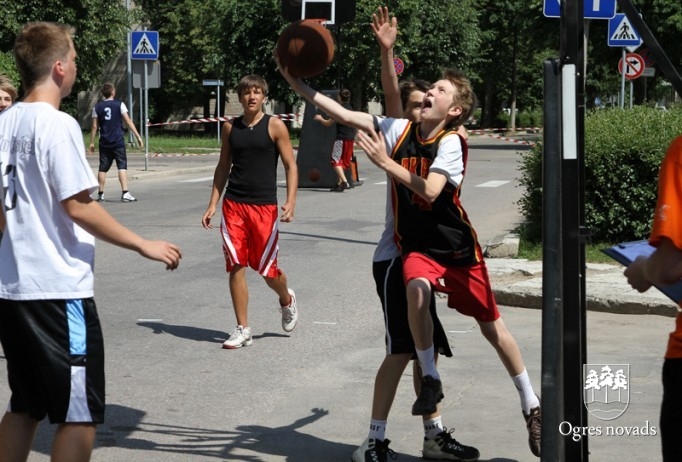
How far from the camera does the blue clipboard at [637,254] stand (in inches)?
139

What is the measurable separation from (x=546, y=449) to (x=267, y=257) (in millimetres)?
4658

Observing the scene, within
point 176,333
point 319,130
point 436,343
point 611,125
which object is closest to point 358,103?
point 319,130

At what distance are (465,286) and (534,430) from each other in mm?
749

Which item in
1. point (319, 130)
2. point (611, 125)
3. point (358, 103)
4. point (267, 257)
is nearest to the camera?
point (267, 257)

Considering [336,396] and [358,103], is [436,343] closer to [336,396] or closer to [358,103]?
[336,396]

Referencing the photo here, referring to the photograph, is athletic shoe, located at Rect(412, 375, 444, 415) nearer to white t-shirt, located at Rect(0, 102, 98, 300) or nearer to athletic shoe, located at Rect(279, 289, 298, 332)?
white t-shirt, located at Rect(0, 102, 98, 300)

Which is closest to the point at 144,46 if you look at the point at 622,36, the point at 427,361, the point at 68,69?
the point at 622,36

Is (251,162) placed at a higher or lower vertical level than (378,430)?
higher

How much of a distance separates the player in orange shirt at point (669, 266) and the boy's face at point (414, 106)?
2507mm

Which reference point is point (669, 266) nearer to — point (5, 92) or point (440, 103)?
point (440, 103)

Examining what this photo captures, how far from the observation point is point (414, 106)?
19.2 ft

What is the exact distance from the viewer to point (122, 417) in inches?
249

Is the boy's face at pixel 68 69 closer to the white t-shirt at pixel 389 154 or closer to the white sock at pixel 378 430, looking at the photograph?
the white t-shirt at pixel 389 154

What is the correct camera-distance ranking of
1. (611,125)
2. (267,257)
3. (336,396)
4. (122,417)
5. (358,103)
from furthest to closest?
(358,103) → (611,125) → (267,257) → (336,396) → (122,417)
